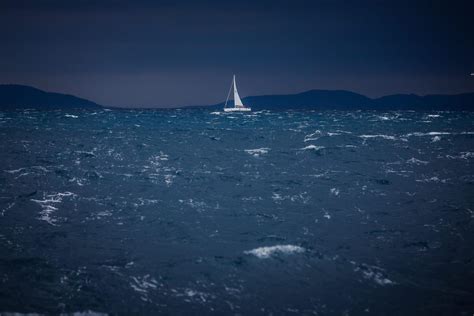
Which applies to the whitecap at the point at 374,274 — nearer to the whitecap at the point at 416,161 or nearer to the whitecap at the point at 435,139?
the whitecap at the point at 416,161

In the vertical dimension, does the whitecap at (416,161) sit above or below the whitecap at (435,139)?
below

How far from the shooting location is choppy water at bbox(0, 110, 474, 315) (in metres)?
14.0

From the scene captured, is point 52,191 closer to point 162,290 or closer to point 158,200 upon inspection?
point 158,200

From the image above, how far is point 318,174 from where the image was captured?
3550cm

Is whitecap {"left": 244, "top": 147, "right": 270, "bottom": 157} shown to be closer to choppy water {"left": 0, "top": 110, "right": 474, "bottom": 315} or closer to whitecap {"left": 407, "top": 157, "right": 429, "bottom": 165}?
choppy water {"left": 0, "top": 110, "right": 474, "bottom": 315}

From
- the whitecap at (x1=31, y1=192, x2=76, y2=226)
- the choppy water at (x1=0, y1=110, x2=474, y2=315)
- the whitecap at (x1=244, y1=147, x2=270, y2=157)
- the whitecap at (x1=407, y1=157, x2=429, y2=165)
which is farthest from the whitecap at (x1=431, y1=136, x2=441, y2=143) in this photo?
the whitecap at (x1=31, y1=192, x2=76, y2=226)

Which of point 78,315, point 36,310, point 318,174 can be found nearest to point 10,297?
point 36,310

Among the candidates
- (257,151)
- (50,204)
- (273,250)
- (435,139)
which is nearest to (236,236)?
(273,250)

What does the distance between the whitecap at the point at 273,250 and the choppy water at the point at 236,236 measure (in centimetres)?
10

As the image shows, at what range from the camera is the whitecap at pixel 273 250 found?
17734 millimetres

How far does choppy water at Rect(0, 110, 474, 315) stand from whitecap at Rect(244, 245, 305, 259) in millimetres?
95

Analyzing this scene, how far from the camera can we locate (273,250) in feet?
59.6

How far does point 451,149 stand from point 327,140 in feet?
56.2

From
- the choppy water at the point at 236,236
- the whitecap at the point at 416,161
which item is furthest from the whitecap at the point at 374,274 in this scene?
the whitecap at the point at 416,161
